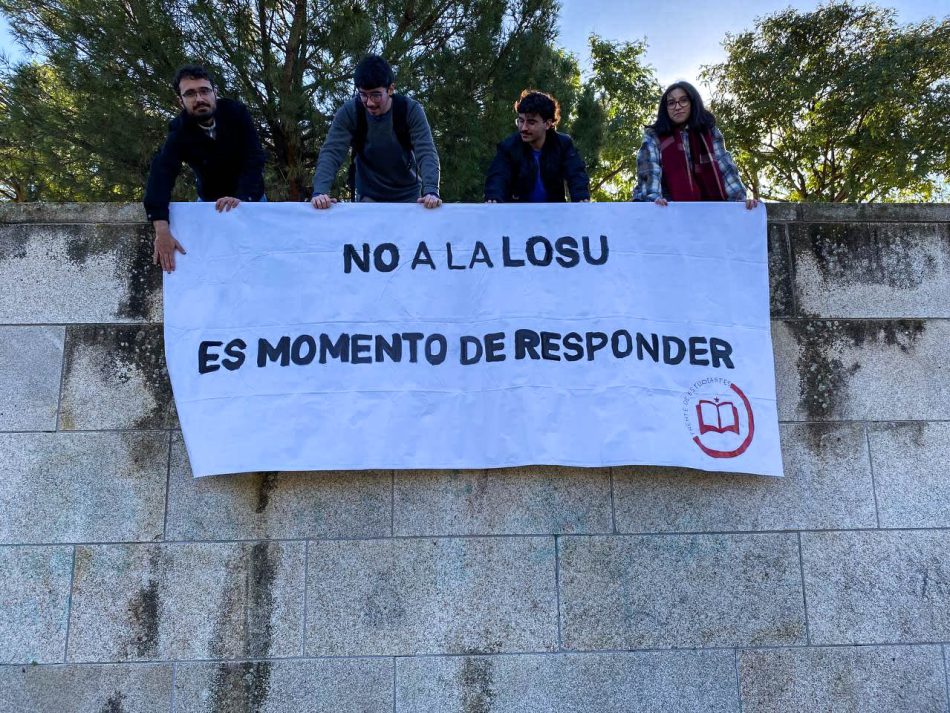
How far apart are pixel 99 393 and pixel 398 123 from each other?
222 centimetres

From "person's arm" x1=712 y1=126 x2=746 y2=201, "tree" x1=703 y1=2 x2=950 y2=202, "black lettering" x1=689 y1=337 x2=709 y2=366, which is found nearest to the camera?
"black lettering" x1=689 y1=337 x2=709 y2=366

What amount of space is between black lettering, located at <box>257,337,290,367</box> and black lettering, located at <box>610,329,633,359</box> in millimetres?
1686

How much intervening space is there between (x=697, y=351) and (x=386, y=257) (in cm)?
172

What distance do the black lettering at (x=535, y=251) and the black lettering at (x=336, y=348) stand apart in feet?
3.51

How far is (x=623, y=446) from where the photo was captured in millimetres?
4223

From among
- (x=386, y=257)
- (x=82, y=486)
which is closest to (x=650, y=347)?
(x=386, y=257)

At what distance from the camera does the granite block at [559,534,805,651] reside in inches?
164

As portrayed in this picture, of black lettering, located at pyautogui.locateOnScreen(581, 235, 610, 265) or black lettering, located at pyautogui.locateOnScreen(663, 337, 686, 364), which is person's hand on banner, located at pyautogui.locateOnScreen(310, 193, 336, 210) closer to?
black lettering, located at pyautogui.locateOnScreen(581, 235, 610, 265)

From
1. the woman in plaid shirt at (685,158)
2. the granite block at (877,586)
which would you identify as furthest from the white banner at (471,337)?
the granite block at (877,586)

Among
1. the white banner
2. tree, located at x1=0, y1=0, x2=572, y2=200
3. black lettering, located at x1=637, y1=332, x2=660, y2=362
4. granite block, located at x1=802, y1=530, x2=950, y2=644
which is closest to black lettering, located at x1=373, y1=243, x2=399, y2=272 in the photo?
the white banner

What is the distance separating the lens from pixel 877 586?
429 cm

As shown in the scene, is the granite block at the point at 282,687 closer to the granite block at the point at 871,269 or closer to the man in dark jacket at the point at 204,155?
the man in dark jacket at the point at 204,155

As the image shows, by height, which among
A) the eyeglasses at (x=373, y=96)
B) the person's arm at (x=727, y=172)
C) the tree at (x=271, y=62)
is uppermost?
the tree at (x=271, y=62)

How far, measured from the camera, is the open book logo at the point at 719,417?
14.0 feet
